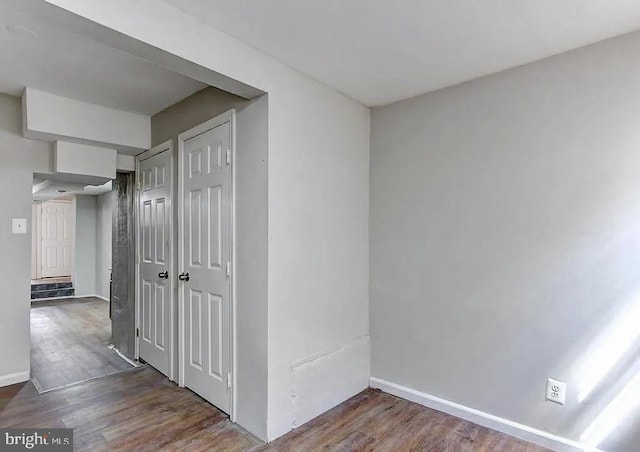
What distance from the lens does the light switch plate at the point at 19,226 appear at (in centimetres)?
294

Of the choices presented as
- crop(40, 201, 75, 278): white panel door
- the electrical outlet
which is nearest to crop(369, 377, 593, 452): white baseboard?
the electrical outlet

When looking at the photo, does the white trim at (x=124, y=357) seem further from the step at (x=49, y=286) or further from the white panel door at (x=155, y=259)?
the step at (x=49, y=286)

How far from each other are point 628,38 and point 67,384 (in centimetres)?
439

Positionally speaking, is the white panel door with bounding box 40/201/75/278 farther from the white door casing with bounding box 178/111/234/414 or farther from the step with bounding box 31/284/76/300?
the white door casing with bounding box 178/111/234/414

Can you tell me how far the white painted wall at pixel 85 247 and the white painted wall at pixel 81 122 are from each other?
15.4ft

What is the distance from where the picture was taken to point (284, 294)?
2209 millimetres

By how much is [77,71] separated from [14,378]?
2.48 metres

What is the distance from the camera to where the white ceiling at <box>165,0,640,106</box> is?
163cm

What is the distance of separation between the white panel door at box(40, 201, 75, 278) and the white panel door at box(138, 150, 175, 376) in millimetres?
5366

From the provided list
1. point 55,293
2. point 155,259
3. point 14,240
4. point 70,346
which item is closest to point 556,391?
point 155,259

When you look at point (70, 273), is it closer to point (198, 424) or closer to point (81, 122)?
point (81, 122)

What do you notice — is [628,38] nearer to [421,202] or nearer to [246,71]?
[421,202]

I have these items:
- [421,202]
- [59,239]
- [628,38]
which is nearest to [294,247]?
[421,202]

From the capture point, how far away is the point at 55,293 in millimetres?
6758
